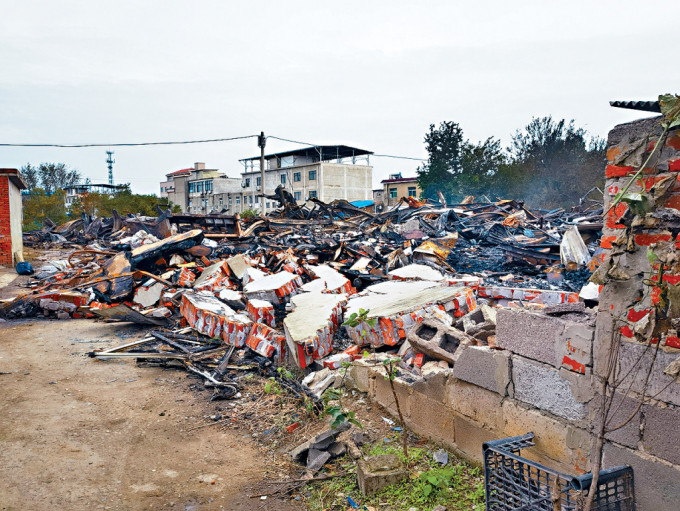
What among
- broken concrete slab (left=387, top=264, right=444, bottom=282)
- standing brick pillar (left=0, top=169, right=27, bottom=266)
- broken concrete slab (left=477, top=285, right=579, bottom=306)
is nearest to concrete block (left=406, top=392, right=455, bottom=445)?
broken concrete slab (left=477, top=285, right=579, bottom=306)

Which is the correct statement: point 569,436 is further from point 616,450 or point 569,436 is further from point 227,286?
point 227,286

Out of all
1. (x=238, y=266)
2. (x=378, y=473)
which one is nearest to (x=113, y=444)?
(x=378, y=473)

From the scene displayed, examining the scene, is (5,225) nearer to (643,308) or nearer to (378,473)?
(378,473)

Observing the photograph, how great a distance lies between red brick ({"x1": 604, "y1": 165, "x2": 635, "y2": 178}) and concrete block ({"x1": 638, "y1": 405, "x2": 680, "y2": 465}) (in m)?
1.24

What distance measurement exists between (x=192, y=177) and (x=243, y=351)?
5826 cm

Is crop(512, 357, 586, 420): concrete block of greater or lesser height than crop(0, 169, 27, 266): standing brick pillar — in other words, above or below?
below

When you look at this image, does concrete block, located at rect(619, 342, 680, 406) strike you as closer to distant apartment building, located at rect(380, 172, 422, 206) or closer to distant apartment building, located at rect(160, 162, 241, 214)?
distant apartment building, located at rect(380, 172, 422, 206)

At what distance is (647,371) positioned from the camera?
2.48 meters

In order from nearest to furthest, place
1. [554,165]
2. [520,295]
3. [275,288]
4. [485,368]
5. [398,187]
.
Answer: [485,368], [520,295], [275,288], [554,165], [398,187]

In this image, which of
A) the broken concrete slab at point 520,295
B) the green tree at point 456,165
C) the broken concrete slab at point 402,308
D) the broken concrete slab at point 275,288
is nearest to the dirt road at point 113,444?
the broken concrete slab at point 402,308

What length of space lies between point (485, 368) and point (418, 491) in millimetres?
1008

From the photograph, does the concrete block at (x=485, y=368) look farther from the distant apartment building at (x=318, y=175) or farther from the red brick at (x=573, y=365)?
the distant apartment building at (x=318, y=175)

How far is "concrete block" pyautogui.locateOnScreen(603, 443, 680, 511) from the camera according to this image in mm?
2410

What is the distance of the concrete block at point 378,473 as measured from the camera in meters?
3.41
